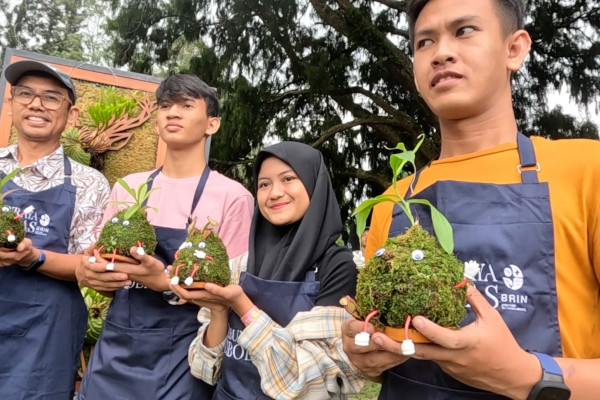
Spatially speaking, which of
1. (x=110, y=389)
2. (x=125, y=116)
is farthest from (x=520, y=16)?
(x=125, y=116)

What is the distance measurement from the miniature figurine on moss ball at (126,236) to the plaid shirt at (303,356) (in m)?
0.63

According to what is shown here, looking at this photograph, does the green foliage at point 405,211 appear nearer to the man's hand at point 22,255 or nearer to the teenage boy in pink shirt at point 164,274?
the teenage boy in pink shirt at point 164,274

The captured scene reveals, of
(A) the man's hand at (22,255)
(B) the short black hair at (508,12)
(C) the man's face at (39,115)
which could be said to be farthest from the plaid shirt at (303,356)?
(C) the man's face at (39,115)

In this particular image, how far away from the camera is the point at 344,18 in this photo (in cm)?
668

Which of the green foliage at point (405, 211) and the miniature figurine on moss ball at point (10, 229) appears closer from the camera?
the green foliage at point (405, 211)

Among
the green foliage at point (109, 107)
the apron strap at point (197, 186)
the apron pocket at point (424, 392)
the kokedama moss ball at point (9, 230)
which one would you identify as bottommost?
the apron pocket at point (424, 392)

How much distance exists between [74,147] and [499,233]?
3.22 m

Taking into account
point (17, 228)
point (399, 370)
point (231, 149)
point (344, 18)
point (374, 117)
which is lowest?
point (399, 370)

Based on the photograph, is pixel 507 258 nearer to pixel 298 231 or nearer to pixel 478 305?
pixel 478 305

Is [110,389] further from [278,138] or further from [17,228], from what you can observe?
[278,138]

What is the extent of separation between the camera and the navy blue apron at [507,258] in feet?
3.83

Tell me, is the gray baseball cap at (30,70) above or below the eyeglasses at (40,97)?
above

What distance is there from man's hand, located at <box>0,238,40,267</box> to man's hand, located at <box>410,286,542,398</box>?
72.4 inches

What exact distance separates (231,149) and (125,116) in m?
3.20
